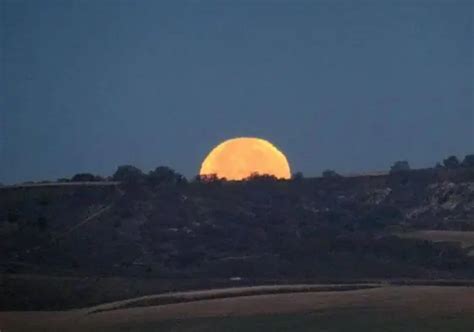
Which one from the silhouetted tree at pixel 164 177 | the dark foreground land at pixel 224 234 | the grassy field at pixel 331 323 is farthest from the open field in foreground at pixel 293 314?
the silhouetted tree at pixel 164 177

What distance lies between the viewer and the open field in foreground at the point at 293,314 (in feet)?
86.7

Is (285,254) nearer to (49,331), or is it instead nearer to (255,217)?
(255,217)

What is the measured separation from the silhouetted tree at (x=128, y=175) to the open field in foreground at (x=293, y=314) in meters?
40.1

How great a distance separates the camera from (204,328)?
1062 inches

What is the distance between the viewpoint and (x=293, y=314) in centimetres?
2836

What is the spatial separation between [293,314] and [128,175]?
5215 cm

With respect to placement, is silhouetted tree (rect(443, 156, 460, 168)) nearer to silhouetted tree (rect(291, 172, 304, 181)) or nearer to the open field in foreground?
silhouetted tree (rect(291, 172, 304, 181))

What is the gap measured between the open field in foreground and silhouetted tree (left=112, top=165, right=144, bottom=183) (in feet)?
132

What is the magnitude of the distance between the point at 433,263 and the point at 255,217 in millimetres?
16316

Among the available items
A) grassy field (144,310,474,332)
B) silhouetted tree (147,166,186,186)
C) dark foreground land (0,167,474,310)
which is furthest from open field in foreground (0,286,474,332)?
silhouetted tree (147,166,186,186)

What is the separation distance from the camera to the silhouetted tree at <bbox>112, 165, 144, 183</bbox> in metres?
74.7

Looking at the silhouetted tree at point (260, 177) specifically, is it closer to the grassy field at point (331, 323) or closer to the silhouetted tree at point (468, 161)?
the silhouetted tree at point (468, 161)

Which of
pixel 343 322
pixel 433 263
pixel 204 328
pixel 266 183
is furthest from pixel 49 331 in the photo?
pixel 266 183

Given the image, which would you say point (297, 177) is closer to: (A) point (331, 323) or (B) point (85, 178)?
(B) point (85, 178)
